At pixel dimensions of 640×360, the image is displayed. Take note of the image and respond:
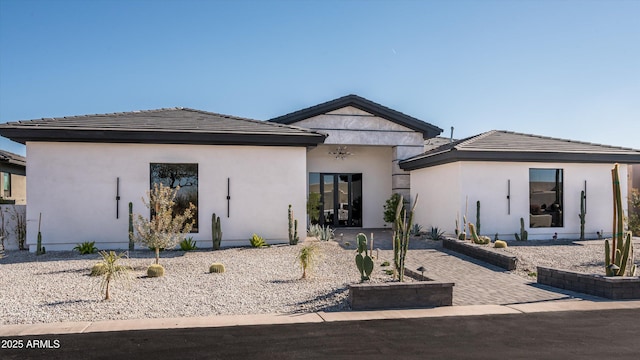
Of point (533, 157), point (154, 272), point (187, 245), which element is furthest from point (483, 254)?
point (187, 245)

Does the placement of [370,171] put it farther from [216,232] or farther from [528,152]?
[216,232]

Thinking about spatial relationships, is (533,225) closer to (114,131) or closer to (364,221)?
(364,221)

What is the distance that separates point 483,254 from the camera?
1326 centimetres

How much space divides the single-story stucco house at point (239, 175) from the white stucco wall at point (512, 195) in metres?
0.04

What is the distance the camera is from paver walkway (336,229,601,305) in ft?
29.9

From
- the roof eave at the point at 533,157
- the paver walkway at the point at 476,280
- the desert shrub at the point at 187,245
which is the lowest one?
the paver walkway at the point at 476,280

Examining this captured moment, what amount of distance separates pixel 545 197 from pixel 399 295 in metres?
12.1

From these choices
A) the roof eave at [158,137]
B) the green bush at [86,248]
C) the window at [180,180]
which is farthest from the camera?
the window at [180,180]

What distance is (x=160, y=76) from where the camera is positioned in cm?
1773

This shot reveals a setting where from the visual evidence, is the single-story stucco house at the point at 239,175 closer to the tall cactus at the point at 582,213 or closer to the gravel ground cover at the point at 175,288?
the tall cactus at the point at 582,213

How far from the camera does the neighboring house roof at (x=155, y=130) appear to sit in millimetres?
14305

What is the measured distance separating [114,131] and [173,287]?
22.9ft

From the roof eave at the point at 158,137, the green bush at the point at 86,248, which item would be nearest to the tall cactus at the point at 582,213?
the roof eave at the point at 158,137

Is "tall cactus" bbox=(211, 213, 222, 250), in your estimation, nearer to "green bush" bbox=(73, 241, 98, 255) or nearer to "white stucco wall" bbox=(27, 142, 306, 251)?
"white stucco wall" bbox=(27, 142, 306, 251)
